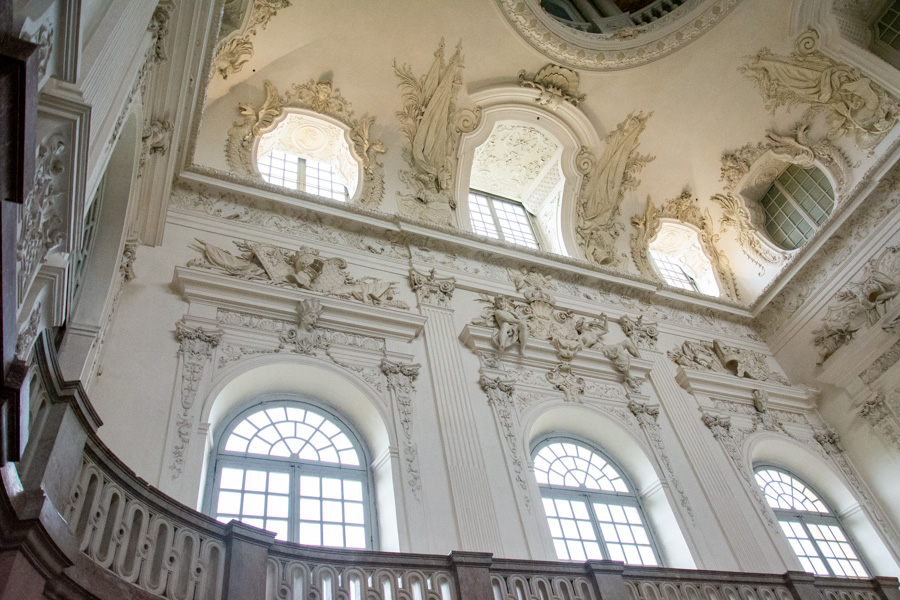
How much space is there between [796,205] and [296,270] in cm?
1120

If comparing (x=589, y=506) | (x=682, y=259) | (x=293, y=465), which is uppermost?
(x=682, y=259)

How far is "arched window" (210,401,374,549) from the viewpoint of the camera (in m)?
7.71

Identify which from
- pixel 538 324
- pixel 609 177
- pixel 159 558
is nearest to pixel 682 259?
pixel 609 177

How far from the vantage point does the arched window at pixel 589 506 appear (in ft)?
30.5

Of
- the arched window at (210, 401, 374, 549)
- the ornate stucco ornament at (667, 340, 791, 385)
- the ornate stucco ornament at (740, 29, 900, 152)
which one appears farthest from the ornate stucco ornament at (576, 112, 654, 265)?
the arched window at (210, 401, 374, 549)

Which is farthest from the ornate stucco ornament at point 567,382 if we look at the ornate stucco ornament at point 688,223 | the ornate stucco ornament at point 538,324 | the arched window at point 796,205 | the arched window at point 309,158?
the arched window at point 796,205

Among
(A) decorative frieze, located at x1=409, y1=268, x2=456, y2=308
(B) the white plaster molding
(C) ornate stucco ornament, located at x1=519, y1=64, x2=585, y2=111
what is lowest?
(B) the white plaster molding

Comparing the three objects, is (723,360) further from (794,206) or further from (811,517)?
(794,206)

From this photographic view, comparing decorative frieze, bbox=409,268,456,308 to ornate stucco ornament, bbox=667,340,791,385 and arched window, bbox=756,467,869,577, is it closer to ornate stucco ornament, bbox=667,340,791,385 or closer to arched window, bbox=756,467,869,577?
ornate stucco ornament, bbox=667,340,791,385

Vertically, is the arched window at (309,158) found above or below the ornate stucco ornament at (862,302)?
above

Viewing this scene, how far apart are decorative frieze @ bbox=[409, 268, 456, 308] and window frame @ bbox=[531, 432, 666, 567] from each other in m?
2.68

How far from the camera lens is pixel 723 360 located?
13.2 m

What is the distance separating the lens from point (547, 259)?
12844 mm

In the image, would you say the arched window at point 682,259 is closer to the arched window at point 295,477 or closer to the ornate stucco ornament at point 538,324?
the ornate stucco ornament at point 538,324
